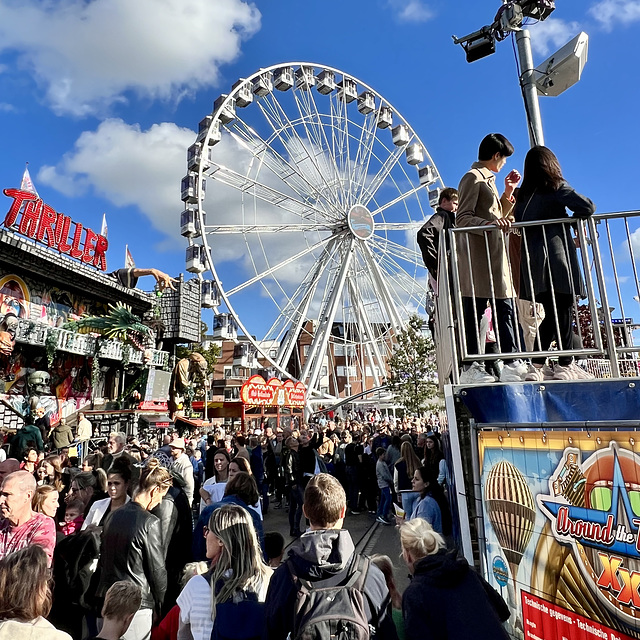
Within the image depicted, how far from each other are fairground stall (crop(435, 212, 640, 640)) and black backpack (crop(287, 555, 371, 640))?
3.67 feet

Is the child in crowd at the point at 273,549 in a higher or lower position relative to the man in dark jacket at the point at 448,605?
lower

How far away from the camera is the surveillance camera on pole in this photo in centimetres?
480

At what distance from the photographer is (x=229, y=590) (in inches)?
89.4

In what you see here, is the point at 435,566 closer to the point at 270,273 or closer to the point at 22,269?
the point at 270,273

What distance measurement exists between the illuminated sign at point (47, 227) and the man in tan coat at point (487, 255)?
78.1ft

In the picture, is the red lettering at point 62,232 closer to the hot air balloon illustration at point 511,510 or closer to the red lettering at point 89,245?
the red lettering at point 89,245

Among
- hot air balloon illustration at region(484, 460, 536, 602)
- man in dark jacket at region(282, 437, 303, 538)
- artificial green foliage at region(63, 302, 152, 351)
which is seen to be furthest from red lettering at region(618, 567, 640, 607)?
artificial green foliage at region(63, 302, 152, 351)

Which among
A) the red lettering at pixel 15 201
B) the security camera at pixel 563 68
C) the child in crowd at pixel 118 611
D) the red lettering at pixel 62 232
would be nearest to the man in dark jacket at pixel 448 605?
the child in crowd at pixel 118 611

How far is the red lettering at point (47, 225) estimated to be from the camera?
23.5m

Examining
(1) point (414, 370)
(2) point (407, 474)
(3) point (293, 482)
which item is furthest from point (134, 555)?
(1) point (414, 370)

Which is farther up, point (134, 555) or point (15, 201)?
point (15, 201)

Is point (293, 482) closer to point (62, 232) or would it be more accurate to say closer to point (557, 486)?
point (557, 486)

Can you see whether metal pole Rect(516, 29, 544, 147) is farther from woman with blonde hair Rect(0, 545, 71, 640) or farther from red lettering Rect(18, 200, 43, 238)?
red lettering Rect(18, 200, 43, 238)

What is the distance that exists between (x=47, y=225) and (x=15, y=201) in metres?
1.73
